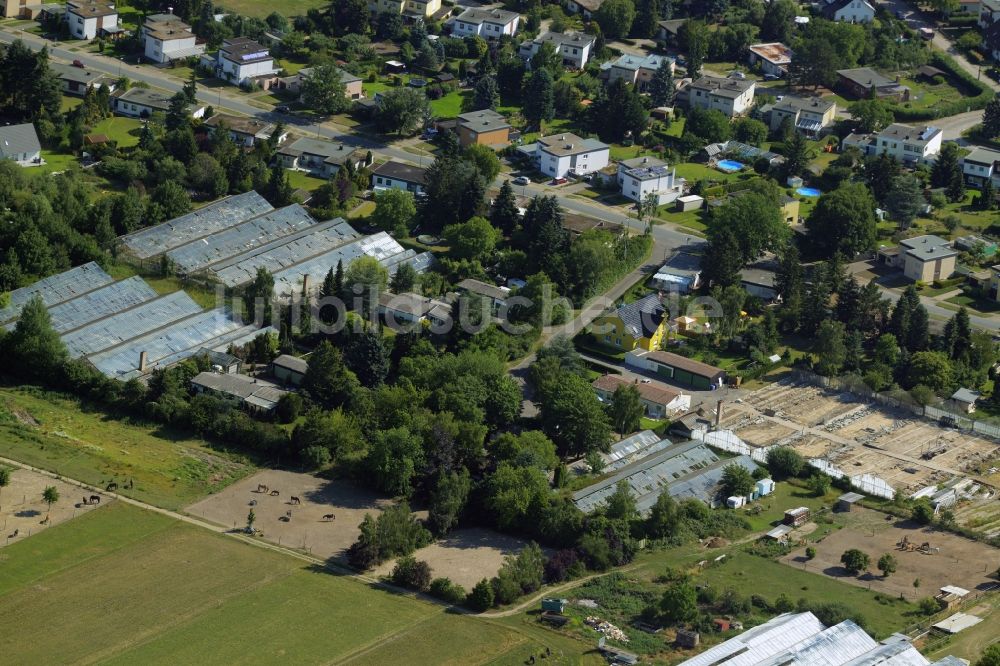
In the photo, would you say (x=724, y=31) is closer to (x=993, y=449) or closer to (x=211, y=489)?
(x=993, y=449)

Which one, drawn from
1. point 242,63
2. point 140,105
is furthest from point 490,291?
point 242,63

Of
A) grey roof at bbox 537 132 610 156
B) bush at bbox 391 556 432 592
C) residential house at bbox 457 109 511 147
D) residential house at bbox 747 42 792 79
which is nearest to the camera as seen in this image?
bush at bbox 391 556 432 592

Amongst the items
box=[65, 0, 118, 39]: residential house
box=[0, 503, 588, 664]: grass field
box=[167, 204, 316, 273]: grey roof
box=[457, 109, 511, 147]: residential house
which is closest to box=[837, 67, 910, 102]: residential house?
box=[457, 109, 511, 147]: residential house

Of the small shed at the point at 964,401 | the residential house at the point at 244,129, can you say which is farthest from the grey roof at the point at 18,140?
the small shed at the point at 964,401

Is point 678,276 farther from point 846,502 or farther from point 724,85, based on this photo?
point 724,85

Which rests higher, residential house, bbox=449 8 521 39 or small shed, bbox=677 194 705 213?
residential house, bbox=449 8 521 39

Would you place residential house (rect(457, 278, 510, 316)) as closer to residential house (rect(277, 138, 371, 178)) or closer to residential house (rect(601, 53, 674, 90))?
residential house (rect(277, 138, 371, 178))
